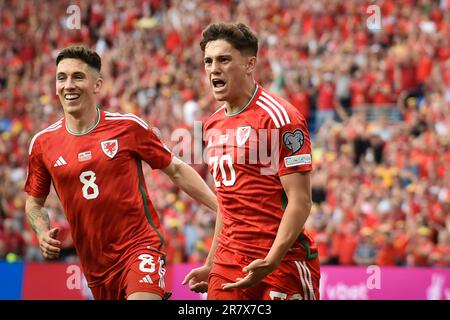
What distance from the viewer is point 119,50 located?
22.2 m

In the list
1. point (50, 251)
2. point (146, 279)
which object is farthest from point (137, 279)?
point (50, 251)

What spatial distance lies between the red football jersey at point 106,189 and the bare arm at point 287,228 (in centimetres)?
116

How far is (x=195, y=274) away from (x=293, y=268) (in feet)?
2.73

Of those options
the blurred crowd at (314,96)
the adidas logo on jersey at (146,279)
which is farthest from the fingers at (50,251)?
the blurred crowd at (314,96)

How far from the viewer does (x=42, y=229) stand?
704 cm

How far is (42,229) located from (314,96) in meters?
11.9

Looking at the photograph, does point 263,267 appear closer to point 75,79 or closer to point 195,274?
point 195,274

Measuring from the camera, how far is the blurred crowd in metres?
14.6

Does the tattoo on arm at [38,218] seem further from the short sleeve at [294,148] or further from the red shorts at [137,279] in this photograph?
the short sleeve at [294,148]

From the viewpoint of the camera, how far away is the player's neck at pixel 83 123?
23.5ft

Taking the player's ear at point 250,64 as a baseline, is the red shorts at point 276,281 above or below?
below

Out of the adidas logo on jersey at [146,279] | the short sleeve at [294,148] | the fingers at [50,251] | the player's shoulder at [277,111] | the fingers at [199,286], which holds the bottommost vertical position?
the fingers at [199,286]

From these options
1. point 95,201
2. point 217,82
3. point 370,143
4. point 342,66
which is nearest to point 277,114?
point 217,82

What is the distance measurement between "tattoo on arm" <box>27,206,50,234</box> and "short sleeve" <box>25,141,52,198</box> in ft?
0.38
